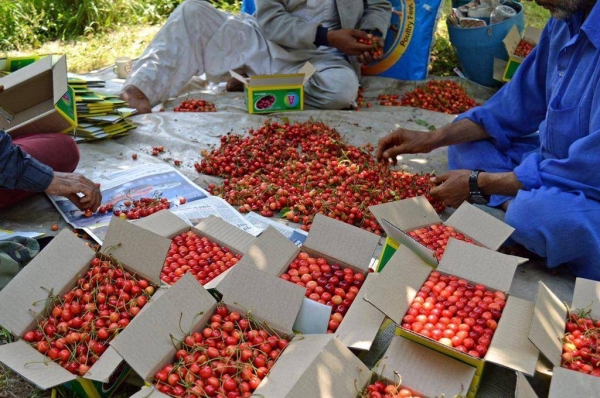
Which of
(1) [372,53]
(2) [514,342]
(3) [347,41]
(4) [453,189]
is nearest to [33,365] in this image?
(2) [514,342]

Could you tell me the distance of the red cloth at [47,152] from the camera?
9.53 feet

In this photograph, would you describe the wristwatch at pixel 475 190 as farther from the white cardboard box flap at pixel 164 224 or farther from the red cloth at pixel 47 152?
the red cloth at pixel 47 152

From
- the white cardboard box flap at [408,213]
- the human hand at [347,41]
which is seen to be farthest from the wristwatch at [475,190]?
the human hand at [347,41]

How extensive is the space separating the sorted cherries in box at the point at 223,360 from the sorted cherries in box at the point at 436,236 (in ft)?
2.58

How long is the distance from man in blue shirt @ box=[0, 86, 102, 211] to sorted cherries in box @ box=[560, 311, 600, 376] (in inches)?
84.3

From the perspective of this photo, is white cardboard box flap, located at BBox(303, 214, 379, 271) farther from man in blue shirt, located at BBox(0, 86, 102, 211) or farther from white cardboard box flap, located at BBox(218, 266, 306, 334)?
man in blue shirt, located at BBox(0, 86, 102, 211)

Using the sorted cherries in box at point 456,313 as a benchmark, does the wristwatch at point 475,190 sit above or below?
below

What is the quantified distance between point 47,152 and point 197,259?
1205mm

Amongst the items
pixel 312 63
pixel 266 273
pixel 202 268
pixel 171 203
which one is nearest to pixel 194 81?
pixel 312 63

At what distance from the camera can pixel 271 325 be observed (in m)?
1.92

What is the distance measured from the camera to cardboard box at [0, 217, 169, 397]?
1.74 meters

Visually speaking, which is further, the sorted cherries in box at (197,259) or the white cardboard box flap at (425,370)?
→ the sorted cherries in box at (197,259)

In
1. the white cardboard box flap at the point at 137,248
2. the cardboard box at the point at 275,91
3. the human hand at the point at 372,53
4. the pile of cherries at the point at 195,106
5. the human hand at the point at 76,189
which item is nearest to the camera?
the white cardboard box flap at the point at 137,248

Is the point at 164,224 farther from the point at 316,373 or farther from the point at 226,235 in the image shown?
the point at 316,373
